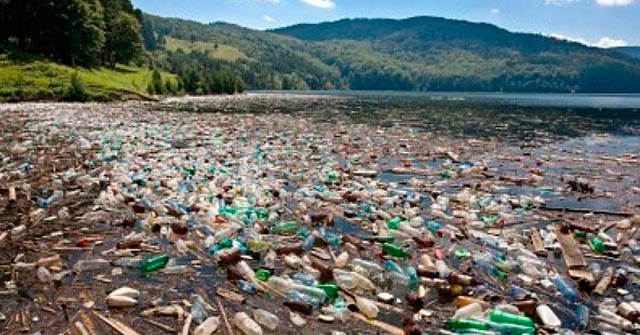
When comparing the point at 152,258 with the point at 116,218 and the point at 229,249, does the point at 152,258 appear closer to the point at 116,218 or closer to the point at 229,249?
the point at 229,249

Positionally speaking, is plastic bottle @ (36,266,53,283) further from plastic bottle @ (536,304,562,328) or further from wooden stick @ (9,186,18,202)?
plastic bottle @ (536,304,562,328)

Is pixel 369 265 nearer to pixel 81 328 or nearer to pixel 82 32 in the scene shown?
pixel 81 328

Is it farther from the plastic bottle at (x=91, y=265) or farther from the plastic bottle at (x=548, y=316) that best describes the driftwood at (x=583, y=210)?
the plastic bottle at (x=91, y=265)

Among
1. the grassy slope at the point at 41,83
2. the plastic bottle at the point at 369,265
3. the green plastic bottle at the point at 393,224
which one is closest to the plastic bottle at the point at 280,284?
the plastic bottle at the point at 369,265

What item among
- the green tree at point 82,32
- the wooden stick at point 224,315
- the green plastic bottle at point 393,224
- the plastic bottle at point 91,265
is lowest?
the wooden stick at point 224,315

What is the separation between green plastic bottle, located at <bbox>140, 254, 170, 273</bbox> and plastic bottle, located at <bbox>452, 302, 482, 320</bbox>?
4.51 meters

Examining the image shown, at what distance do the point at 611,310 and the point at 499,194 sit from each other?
751 centimetres

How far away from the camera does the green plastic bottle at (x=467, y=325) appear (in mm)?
5881

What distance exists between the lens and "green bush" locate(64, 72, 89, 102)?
57.6m

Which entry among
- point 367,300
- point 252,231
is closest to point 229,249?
point 252,231

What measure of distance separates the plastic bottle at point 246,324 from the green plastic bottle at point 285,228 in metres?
3.54

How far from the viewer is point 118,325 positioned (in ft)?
19.1

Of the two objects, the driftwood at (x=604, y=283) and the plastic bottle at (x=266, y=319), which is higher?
the driftwood at (x=604, y=283)

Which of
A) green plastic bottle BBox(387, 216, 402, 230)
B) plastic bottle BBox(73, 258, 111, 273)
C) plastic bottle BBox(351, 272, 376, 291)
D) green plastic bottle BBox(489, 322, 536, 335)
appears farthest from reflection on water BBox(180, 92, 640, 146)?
plastic bottle BBox(73, 258, 111, 273)
